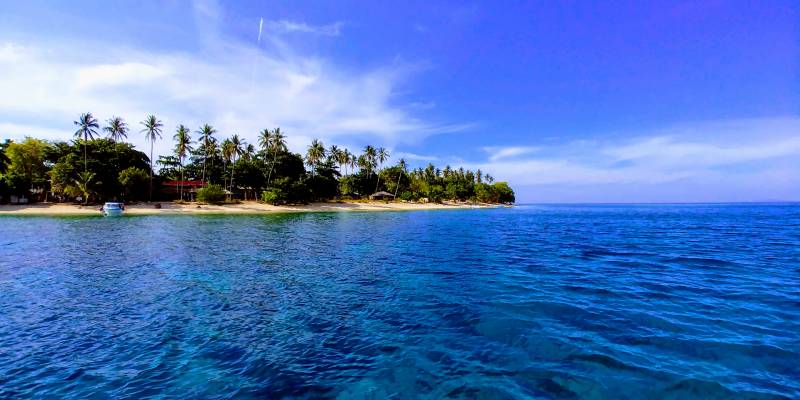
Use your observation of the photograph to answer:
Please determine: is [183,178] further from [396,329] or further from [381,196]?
[396,329]

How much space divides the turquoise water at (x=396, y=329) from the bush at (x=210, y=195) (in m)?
59.2

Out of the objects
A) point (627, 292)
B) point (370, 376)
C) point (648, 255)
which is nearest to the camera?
point (370, 376)

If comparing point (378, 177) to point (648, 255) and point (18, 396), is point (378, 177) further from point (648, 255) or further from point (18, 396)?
point (18, 396)

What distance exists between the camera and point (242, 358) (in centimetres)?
763

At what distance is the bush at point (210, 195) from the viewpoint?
74000 millimetres

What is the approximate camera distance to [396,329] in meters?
9.48

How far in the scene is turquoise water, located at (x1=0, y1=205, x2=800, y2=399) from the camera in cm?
662

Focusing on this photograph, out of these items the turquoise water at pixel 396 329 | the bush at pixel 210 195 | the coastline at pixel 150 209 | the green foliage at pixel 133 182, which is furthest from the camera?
the bush at pixel 210 195

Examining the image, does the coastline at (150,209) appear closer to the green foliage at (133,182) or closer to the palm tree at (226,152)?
the green foliage at (133,182)

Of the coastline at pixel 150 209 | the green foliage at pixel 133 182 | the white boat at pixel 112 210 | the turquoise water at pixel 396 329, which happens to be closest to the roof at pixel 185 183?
the green foliage at pixel 133 182

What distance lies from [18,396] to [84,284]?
946 centimetres

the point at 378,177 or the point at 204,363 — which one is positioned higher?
the point at 378,177

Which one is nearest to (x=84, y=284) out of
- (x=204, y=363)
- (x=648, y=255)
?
(x=204, y=363)

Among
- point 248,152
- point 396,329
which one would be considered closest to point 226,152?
point 248,152
